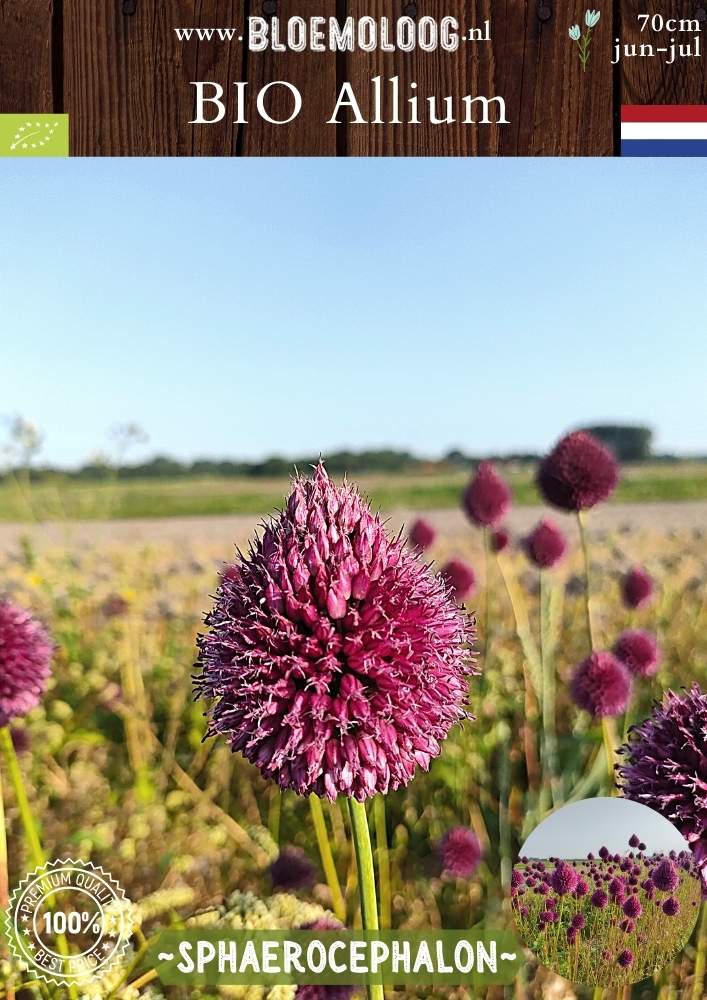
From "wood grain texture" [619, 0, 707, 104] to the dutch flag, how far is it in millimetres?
11

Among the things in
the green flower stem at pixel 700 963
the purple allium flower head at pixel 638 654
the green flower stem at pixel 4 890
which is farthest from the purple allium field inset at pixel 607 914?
the green flower stem at pixel 4 890

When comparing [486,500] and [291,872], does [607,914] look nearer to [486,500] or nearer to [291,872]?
[291,872]

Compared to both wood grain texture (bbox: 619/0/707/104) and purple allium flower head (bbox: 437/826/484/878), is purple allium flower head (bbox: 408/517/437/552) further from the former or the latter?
wood grain texture (bbox: 619/0/707/104)

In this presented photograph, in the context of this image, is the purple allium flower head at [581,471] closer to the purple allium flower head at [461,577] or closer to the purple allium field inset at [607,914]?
the purple allium flower head at [461,577]

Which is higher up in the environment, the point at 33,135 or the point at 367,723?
the point at 33,135

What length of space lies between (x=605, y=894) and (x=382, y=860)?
18.0 inches

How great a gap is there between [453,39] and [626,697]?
998mm

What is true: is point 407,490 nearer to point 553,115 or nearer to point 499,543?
point 499,543

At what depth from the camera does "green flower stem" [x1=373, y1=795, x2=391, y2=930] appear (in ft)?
3.93

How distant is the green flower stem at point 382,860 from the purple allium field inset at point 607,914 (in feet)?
0.96

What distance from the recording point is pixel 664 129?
1068mm

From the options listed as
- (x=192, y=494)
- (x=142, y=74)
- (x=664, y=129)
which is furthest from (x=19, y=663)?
(x=664, y=129)

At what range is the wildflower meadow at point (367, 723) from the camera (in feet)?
2.42

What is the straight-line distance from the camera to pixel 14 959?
3.46 ft
